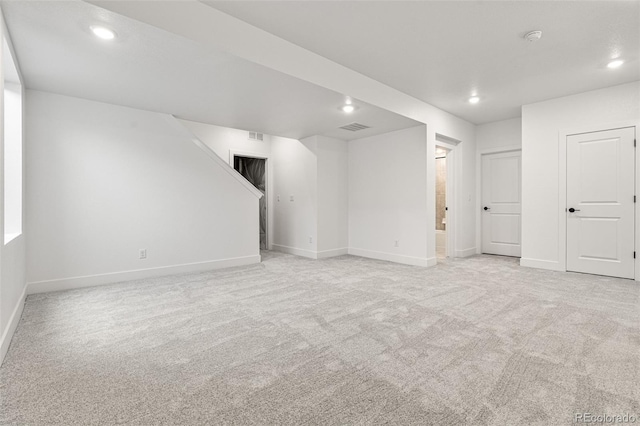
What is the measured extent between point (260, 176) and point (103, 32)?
4.99m

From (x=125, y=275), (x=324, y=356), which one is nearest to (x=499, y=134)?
(x=324, y=356)

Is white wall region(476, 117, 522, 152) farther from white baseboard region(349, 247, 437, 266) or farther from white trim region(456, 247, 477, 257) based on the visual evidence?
white baseboard region(349, 247, 437, 266)

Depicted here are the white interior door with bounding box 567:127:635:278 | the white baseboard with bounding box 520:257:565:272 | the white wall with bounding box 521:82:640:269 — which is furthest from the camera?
the white baseboard with bounding box 520:257:565:272

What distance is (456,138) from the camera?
562cm

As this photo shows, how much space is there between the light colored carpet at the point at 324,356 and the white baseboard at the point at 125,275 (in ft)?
0.68

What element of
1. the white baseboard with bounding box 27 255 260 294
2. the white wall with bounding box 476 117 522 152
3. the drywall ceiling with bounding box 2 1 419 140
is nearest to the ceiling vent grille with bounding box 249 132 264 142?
the drywall ceiling with bounding box 2 1 419 140

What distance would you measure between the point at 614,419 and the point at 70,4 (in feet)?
12.9

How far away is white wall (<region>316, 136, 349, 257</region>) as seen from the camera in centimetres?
591

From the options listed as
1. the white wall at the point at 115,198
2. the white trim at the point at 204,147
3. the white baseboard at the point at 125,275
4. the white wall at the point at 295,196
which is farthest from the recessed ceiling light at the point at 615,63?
the white baseboard at the point at 125,275

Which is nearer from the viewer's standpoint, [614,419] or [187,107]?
[614,419]

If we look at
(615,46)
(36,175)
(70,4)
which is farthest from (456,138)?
(36,175)

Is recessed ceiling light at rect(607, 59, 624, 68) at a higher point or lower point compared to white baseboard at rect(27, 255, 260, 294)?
higher

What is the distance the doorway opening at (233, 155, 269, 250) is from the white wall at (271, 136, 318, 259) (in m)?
0.28

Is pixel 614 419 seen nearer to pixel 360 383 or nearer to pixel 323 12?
pixel 360 383
